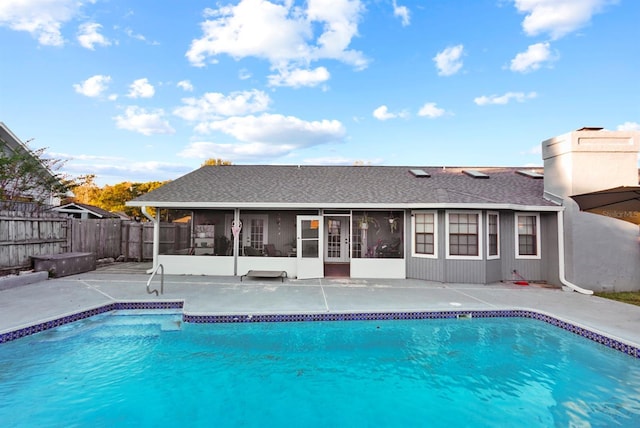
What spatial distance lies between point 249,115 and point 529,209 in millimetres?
14037

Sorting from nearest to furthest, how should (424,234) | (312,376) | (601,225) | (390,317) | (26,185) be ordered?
(312,376) → (390,317) → (601,225) → (424,234) → (26,185)

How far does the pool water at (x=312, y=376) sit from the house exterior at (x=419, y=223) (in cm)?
374

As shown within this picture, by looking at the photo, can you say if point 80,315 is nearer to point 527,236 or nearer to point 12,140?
point 527,236

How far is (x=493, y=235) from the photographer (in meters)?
9.41

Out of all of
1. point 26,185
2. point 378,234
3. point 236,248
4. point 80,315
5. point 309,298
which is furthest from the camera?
point 378,234

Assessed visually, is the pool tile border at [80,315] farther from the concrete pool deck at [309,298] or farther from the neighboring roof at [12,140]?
the neighboring roof at [12,140]

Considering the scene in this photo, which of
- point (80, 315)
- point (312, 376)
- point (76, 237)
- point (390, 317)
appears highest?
point (76, 237)

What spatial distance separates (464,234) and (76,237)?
44.4 feet

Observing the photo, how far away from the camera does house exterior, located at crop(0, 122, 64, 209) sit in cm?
988

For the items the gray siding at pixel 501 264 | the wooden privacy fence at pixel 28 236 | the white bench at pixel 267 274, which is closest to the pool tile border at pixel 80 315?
the white bench at pixel 267 274

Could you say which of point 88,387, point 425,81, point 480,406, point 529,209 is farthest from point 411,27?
point 88,387

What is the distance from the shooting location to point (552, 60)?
11227 millimetres

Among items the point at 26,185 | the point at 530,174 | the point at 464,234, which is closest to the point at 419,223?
the point at 464,234

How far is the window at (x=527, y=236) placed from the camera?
32.0 feet
